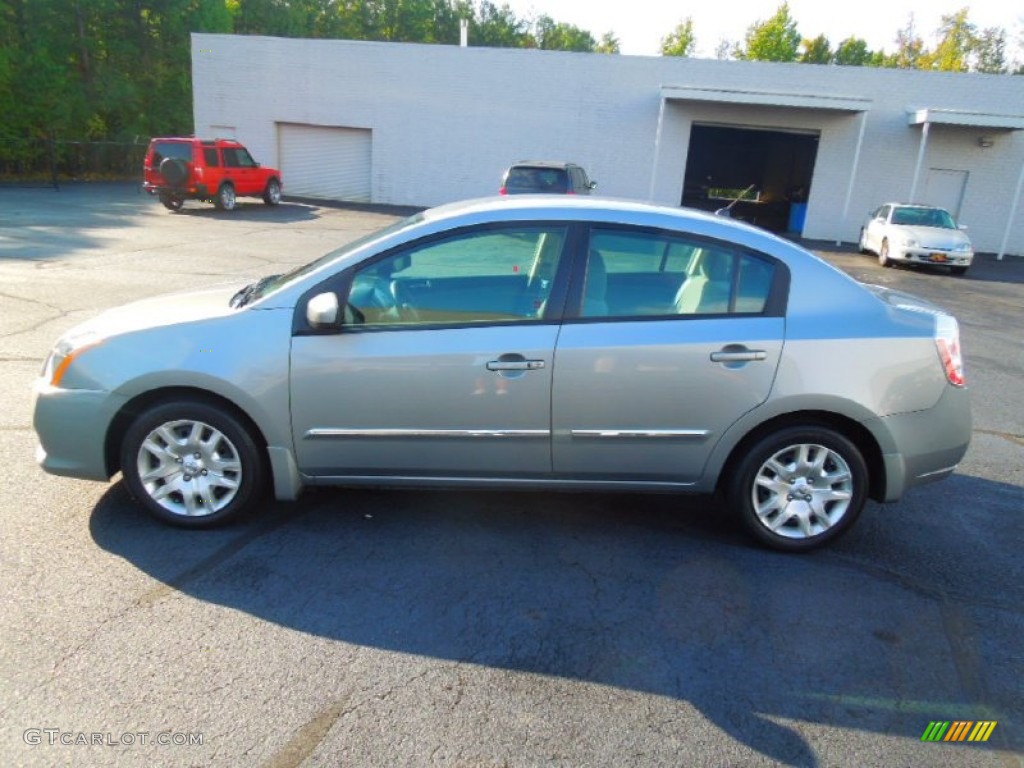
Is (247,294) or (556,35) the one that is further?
(556,35)

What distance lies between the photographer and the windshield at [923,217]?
56.3 feet

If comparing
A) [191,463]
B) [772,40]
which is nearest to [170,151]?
[191,463]

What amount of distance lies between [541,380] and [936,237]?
638 inches

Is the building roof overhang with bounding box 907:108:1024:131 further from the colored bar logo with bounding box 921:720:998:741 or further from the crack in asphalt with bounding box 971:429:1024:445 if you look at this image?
the colored bar logo with bounding box 921:720:998:741

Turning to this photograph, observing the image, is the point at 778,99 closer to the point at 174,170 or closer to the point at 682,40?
A: the point at 174,170

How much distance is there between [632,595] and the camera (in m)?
3.28

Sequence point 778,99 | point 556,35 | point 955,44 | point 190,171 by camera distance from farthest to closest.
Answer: point 556,35, point 955,44, point 778,99, point 190,171

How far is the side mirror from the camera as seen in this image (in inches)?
134

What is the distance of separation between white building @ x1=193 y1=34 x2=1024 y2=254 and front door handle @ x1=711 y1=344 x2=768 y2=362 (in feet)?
63.4

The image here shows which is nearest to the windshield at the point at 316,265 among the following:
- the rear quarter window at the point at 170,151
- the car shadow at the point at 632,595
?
the car shadow at the point at 632,595

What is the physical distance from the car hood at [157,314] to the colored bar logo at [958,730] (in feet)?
11.3

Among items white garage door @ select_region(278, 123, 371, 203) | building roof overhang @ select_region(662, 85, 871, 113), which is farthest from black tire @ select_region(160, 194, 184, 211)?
building roof overhang @ select_region(662, 85, 871, 113)

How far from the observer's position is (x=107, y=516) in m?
3.71

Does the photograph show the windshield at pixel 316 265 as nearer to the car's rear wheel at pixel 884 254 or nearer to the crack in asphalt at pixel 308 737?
the crack in asphalt at pixel 308 737
